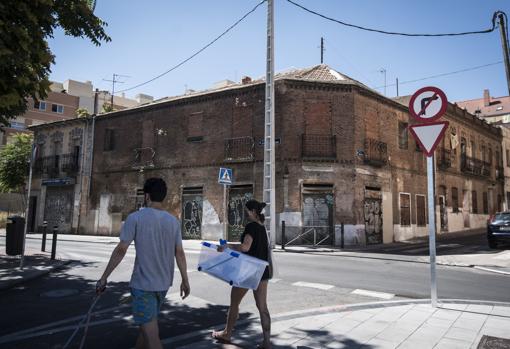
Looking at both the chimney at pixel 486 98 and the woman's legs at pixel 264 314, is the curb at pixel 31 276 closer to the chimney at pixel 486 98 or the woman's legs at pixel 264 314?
the woman's legs at pixel 264 314

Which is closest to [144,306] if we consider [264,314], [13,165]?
[264,314]

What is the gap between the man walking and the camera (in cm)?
326

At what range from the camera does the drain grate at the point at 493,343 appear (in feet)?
13.4

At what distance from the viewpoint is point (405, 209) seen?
22.4 metres

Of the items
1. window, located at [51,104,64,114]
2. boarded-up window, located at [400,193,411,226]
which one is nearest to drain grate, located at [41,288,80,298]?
boarded-up window, located at [400,193,411,226]

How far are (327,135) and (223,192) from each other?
5958 millimetres

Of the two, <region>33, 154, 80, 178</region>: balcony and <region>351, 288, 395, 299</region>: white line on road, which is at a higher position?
<region>33, 154, 80, 178</region>: balcony

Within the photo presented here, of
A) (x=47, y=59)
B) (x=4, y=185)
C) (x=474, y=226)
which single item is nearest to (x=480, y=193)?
(x=474, y=226)

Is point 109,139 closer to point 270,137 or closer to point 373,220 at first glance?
point 270,137

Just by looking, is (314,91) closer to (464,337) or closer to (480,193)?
(464,337)

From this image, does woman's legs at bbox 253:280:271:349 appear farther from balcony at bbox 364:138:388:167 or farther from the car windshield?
balcony at bbox 364:138:388:167

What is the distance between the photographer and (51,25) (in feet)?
21.2

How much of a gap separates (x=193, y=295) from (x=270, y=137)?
1055 cm

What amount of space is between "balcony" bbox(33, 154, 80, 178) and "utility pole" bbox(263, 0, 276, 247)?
16.0 meters
